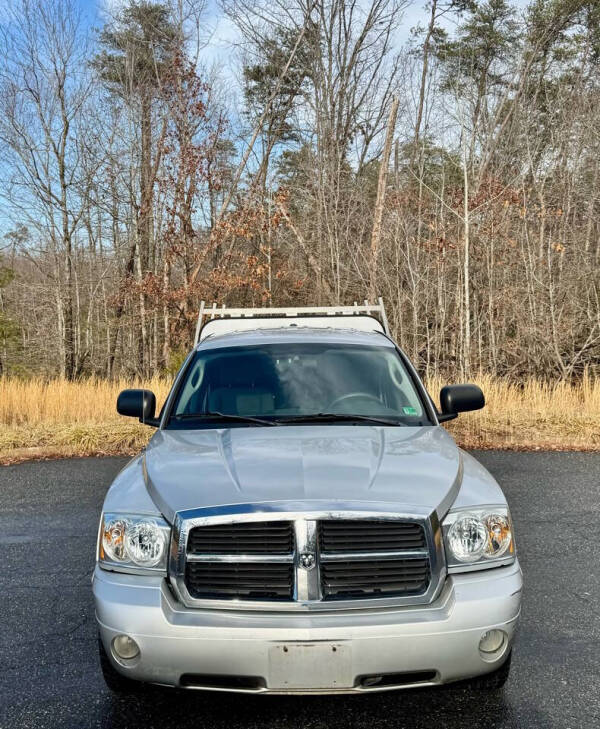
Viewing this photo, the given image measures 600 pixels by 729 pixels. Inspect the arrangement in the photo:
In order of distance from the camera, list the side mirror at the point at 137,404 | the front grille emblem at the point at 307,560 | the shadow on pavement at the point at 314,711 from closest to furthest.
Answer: the front grille emblem at the point at 307,560, the shadow on pavement at the point at 314,711, the side mirror at the point at 137,404

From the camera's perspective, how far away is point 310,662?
8.68 feet

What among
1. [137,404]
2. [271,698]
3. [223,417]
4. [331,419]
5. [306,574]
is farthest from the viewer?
[137,404]

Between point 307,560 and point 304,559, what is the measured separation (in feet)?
0.04

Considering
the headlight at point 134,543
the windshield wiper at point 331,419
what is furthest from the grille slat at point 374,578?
the windshield wiper at point 331,419

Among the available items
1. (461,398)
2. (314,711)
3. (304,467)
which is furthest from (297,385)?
(314,711)

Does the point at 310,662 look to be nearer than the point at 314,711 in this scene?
Yes

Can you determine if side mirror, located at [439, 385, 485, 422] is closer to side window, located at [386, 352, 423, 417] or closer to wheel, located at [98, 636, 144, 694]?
side window, located at [386, 352, 423, 417]

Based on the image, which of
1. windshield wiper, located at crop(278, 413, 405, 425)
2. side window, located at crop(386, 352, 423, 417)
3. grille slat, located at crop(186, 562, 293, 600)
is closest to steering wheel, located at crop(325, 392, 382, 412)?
side window, located at crop(386, 352, 423, 417)

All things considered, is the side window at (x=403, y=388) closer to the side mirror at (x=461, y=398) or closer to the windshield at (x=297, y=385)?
the windshield at (x=297, y=385)

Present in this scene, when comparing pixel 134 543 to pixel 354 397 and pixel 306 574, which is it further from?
pixel 354 397

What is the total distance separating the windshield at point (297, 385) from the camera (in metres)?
4.37

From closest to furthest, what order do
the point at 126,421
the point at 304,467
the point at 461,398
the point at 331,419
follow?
the point at 304,467
the point at 331,419
the point at 461,398
the point at 126,421

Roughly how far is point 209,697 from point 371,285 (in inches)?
619

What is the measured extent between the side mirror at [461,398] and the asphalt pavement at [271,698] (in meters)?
1.26
